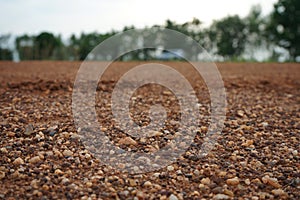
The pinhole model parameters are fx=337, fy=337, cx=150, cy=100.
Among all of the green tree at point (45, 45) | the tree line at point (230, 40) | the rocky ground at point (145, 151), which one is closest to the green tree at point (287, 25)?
the tree line at point (230, 40)

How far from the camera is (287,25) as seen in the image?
1839 cm

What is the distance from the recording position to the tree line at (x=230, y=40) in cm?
1221

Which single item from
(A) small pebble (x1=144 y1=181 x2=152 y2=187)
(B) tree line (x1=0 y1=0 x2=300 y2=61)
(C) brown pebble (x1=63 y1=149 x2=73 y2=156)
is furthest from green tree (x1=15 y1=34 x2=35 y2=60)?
(A) small pebble (x1=144 y1=181 x2=152 y2=187)

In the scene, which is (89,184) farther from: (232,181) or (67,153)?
(232,181)

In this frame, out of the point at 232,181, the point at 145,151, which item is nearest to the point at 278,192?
the point at 232,181

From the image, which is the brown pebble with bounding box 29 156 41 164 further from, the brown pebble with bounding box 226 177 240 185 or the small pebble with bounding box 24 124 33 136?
the brown pebble with bounding box 226 177 240 185

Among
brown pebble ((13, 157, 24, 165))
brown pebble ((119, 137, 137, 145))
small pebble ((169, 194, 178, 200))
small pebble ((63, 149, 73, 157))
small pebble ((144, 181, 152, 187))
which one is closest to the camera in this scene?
small pebble ((169, 194, 178, 200))

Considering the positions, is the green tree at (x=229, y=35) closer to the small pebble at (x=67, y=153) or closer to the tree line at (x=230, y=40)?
the tree line at (x=230, y=40)

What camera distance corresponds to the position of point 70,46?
41.6 feet

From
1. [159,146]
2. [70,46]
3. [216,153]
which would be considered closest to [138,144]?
[159,146]

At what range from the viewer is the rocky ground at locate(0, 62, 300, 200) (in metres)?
1.95

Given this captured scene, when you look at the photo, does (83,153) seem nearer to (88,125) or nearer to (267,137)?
(88,125)

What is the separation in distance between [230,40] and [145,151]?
1817 cm

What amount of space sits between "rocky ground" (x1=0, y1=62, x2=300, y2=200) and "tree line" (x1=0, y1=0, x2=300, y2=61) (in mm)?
7393
